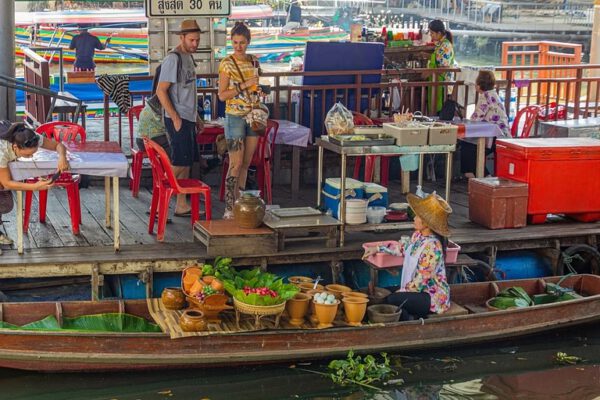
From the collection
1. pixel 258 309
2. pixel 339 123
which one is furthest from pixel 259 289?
pixel 339 123

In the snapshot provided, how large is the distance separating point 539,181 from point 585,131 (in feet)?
6.01

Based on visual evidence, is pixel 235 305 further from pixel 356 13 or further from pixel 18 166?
pixel 356 13

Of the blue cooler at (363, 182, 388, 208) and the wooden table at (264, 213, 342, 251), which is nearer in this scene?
the wooden table at (264, 213, 342, 251)

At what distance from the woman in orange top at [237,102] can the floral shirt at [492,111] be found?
3.19 meters

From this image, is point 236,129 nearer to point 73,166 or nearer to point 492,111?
point 73,166

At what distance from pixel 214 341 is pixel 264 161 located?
10.3ft

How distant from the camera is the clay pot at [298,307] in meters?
8.05

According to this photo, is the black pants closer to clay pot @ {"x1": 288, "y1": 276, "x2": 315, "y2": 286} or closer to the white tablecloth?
clay pot @ {"x1": 288, "y1": 276, "x2": 315, "y2": 286}

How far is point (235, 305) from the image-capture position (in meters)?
7.86

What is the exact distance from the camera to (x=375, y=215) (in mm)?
9250

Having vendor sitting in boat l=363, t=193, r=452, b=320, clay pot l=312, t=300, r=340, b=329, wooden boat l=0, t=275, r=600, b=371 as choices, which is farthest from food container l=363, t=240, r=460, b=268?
clay pot l=312, t=300, r=340, b=329

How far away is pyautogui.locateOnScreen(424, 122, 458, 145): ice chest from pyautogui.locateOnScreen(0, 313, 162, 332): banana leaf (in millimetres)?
3138

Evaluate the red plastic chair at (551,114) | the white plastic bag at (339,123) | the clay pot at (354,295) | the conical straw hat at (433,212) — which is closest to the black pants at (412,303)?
the clay pot at (354,295)

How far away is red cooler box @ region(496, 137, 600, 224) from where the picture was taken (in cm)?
1002
